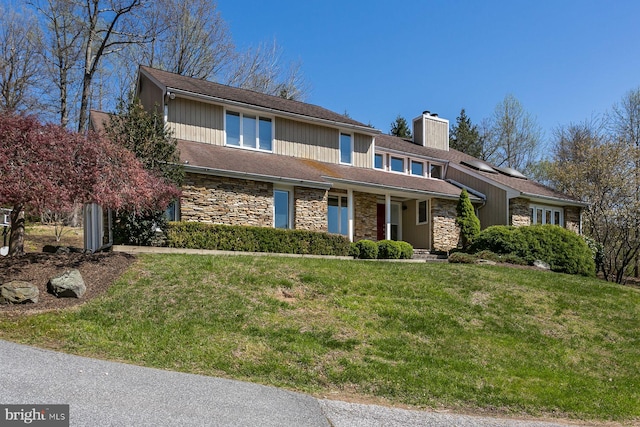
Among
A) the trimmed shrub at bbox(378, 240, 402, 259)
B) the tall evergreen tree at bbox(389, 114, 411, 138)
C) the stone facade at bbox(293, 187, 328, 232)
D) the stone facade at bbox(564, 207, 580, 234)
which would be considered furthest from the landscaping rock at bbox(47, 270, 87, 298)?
the tall evergreen tree at bbox(389, 114, 411, 138)

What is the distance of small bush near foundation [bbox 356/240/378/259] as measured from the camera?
17266 millimetres

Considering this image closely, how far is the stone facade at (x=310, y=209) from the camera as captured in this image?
16641 mm

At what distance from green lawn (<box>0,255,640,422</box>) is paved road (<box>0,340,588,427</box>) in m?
0.51

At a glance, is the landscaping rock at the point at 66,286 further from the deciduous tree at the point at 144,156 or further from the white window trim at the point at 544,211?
the white window trim at the point at 544,211

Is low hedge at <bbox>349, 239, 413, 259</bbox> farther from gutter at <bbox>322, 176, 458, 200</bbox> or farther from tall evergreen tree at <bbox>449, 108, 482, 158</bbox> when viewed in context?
tall evergreen tree at <bbox>449, 108, 482, 158</bbox>

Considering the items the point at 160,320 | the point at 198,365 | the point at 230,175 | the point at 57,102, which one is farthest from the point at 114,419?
the point at 57,102

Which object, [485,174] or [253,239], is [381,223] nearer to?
[485,174]

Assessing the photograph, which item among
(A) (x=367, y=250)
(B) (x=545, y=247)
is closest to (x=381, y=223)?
(A) (x=367, y=250)

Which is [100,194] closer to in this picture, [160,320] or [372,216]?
[160,320]

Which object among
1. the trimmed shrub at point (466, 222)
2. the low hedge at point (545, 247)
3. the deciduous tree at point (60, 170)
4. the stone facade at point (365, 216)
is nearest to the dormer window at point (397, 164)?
the stone facade at point (365, 216)

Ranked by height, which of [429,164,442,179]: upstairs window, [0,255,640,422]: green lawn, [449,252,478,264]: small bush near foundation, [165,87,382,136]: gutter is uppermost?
[165,87,382,136]: gutter

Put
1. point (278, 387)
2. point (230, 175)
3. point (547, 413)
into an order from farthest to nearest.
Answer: point (230, 175), point (547, 413), point (278, 387)

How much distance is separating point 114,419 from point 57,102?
2677cm

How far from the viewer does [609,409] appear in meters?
6.66
